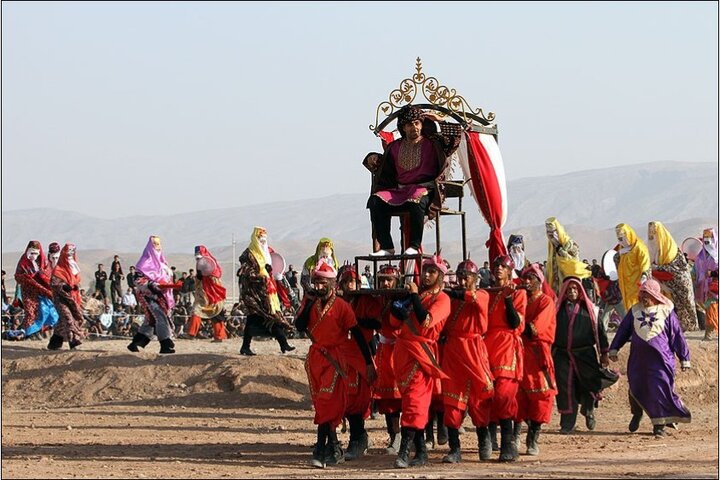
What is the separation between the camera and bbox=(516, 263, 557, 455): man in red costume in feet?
44.7

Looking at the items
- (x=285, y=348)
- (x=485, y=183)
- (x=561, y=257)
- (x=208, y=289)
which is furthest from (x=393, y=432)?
(x=208, y=289)

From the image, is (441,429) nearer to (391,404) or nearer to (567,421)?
(391,404)

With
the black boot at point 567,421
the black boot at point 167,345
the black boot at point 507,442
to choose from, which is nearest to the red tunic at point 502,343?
the black boot at point 507,442

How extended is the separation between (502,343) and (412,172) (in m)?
2.21

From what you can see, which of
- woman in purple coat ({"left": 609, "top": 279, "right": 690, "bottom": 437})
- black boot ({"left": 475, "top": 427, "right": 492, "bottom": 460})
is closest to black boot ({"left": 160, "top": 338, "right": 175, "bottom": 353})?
woman in purple coat ({"left": 609, "top": 279, "right": 690, "bottom": 437})

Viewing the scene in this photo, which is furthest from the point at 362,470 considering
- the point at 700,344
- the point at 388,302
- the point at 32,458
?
the point at 700,344

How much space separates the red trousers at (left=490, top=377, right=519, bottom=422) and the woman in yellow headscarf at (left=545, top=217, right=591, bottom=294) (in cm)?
586

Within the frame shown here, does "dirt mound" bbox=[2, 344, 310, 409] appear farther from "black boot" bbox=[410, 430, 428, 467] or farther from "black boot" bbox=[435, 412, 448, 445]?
"black boot" bbox=[410, 430, 428, 467]

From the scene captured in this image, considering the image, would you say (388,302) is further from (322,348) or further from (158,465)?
(158,465)

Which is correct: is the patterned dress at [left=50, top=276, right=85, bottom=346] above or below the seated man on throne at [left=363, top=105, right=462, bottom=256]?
below

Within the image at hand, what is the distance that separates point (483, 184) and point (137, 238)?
17036 cm

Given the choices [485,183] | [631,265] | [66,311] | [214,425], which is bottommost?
[214,425]

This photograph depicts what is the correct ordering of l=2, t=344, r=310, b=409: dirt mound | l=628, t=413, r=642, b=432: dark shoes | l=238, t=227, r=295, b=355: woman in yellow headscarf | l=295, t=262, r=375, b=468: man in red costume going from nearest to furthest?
1. l=295, t=262, r=375, b=468: man in red costume
2. l=628, t=413, r=642, b=432: dark shoes
3. l=2, t=344, r=310, b=409: dirt mound
4. l=238, t=227, r=295, b=355: woman in yellow headscarf

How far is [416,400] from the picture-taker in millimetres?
12477
